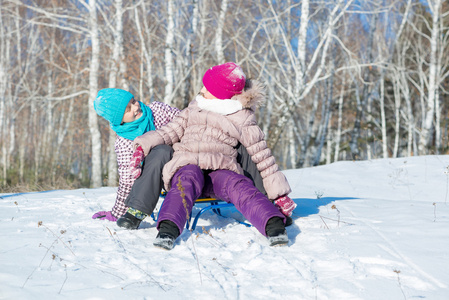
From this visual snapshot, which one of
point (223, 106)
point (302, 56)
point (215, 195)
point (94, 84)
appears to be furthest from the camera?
point (94, 84)

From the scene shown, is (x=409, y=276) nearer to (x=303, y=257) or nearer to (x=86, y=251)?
(x=303, y=257)

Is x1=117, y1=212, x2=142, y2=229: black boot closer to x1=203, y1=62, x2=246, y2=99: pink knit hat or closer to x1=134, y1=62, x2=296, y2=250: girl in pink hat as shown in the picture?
x1=134, y1=62, x2=296, y2=250: girl in pink hat

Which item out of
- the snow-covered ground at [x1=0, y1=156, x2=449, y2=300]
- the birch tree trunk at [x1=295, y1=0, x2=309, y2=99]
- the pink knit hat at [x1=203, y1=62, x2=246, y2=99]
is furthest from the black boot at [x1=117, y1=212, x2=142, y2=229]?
the birch tree trunk at [x1=295, y1=0, x2=309, y2=99]

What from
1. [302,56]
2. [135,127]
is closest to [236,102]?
[135,127]

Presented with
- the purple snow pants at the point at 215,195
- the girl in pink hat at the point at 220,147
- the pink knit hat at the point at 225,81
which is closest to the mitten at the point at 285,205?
the girl in pink hat at the point at 220,147

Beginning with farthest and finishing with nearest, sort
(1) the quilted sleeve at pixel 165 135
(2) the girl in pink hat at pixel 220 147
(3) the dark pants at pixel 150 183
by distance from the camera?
(1) the quilted sleeve at pixel 165 135
(3) the dark pants at pixel 150 183
(2) the girl in pink hat at pixel 220 147

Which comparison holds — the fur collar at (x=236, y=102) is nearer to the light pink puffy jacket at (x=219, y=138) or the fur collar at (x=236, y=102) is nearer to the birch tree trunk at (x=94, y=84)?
the light pink puffy jacket at (x=219, y=138)

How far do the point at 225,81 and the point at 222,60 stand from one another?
7995 mm

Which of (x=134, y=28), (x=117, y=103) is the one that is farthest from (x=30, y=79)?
(x=117, y=103)

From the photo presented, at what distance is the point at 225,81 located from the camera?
3176 mm

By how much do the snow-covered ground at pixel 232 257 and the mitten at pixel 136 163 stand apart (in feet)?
1.35

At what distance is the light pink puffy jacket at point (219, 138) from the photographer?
300cm

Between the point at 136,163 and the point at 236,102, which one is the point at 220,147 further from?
the point at 136,163

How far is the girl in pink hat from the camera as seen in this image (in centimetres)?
279
